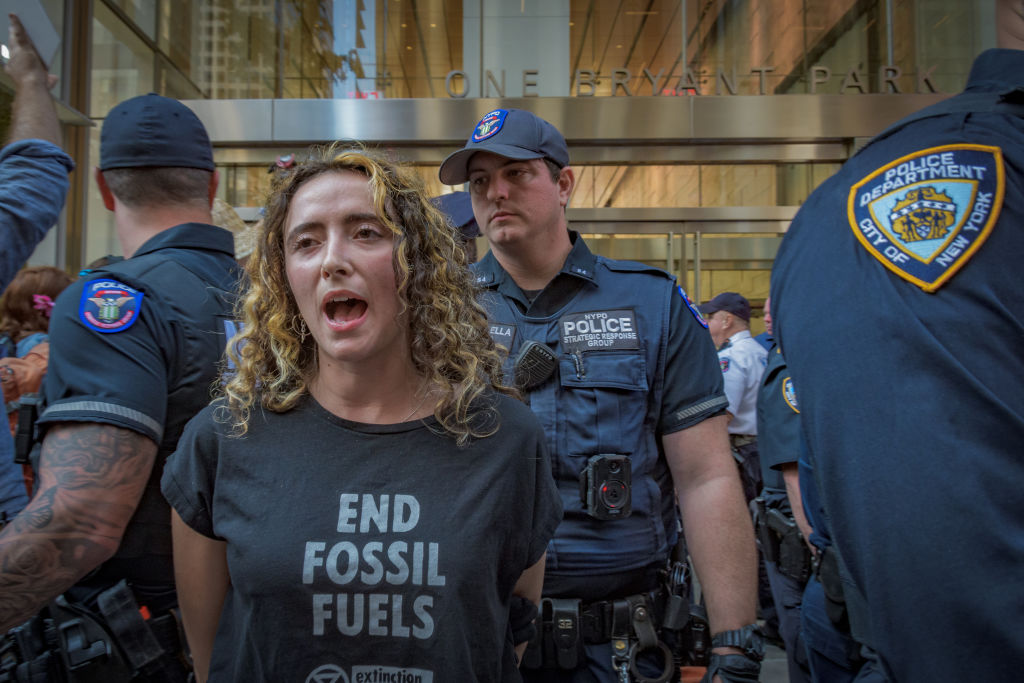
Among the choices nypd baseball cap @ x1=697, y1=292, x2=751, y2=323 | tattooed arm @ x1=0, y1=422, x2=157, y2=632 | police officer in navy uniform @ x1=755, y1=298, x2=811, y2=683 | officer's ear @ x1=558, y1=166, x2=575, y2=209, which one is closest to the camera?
tattooed arm @ x1=0, y1=422, x2=157, y2=632

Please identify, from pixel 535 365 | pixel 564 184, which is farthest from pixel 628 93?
pixel 535 365

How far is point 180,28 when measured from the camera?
9719 mm

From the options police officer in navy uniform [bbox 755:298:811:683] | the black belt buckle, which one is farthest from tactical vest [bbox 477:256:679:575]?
police officer in navy uniform [bbox 755:298:811:683]

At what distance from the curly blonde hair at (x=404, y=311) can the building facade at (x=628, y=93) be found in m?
7.54

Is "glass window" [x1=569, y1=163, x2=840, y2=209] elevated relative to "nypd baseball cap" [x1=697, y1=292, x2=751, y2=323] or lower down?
elevated

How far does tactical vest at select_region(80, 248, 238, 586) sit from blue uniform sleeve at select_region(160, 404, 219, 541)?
17.1 inches

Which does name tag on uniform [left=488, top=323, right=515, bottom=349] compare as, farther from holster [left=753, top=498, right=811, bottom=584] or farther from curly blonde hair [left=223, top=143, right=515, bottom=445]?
holster [left=753, top=498, right=811, bottom=584]

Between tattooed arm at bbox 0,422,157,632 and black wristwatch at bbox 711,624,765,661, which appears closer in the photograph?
tattooed arm at bbox 0,422,157,632

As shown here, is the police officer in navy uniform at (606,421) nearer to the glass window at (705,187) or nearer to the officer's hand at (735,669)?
the officer's hand at (735,669)

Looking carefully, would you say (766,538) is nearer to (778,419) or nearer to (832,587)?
(778,419)

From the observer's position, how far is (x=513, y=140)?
7.59 ft

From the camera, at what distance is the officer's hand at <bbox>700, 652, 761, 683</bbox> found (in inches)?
74.5

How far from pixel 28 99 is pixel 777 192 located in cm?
857

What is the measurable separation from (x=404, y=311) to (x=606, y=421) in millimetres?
799
